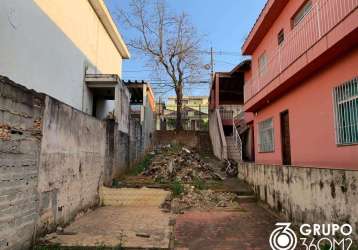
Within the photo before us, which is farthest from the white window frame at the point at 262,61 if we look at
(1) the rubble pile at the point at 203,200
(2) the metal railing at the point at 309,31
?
(1) the rubble pile at the point at 203,200

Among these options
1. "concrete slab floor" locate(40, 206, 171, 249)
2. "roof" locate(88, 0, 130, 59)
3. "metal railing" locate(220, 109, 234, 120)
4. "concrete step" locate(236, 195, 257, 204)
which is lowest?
"concrete slab floor" locate(40, 206, 171, 249)

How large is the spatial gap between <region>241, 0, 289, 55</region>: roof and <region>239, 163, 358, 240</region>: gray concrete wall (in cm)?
571

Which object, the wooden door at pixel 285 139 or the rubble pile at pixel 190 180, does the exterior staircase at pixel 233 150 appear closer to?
the rubble pile at pixel 190 180

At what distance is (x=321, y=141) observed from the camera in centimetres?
730

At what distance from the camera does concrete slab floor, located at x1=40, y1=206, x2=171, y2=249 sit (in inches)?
212

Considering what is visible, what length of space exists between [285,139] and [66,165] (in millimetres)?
7203

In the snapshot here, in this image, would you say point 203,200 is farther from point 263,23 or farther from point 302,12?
point 263,23

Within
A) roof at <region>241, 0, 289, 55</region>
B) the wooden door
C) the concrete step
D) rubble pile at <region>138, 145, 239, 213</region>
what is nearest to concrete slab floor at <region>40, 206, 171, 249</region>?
rubble pile at <region>138, 145, 239, 213</region>

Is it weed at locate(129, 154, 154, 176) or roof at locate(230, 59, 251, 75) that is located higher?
roof at locate(230, 59, 251, 75)

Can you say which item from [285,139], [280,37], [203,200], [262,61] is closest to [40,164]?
[203,200]

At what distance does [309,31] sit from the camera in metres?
7.35

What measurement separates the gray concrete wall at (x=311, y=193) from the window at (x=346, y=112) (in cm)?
108

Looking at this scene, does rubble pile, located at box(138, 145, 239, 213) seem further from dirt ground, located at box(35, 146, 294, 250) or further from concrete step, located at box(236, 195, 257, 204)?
concrete step, located at box(236, 195, 257, 204)

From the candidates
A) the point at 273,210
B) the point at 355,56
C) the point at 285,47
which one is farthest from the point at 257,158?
the point at 355,56
